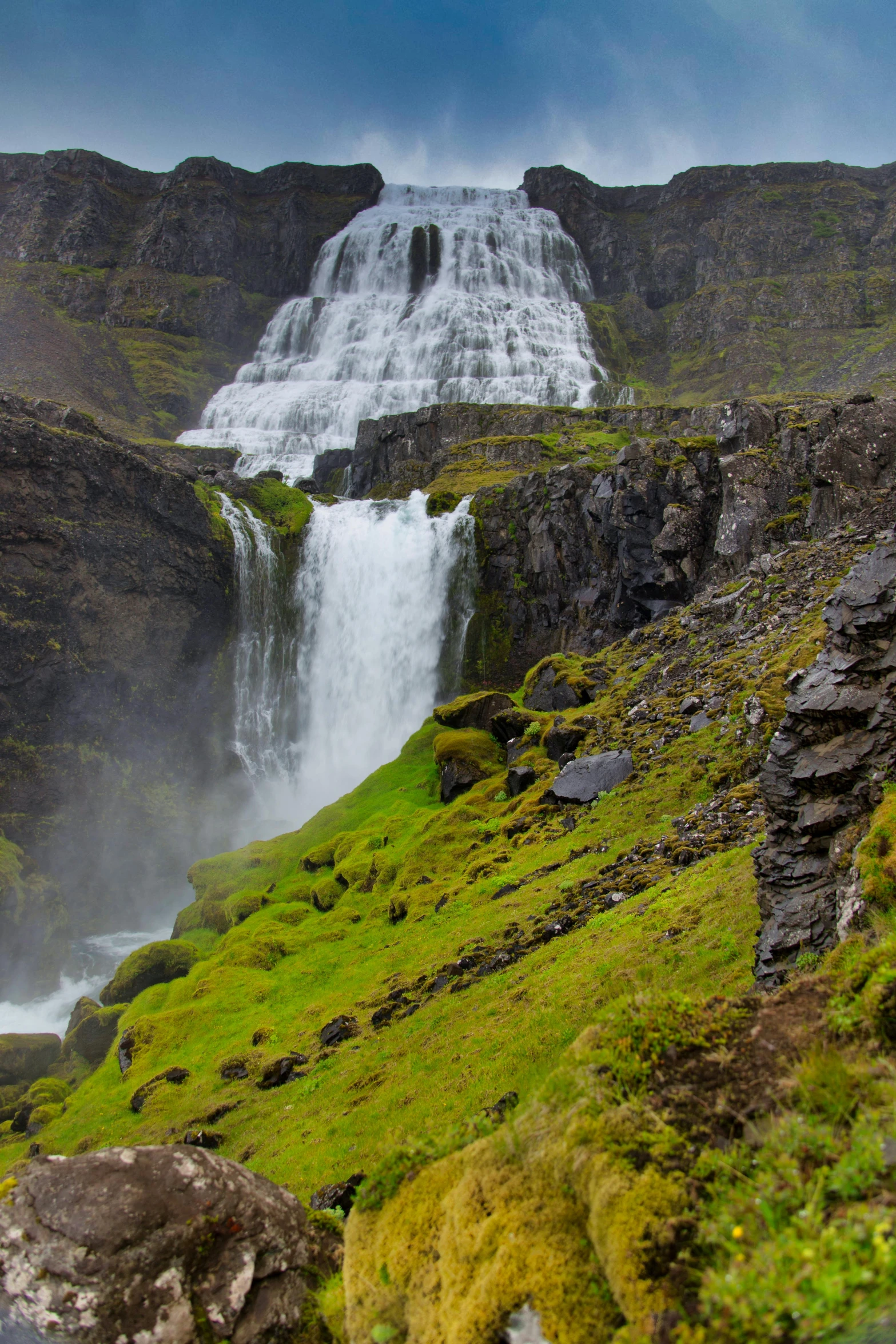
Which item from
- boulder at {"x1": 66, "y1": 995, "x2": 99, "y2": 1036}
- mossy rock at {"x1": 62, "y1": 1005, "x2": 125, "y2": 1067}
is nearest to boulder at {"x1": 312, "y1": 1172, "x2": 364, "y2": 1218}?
mossy rock at {"x1": 62, "y1": 1005, "x2": 125, "y2": 1067}

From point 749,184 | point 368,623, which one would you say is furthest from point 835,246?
point 368,623

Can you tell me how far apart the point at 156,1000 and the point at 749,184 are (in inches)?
6342

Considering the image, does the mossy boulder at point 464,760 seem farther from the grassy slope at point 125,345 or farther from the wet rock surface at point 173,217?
the wet rock surface at point 173,217

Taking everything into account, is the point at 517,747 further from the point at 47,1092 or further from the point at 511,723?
the point at 47,1092

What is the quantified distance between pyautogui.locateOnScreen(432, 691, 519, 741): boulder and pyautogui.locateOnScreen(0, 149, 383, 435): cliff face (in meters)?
75.6

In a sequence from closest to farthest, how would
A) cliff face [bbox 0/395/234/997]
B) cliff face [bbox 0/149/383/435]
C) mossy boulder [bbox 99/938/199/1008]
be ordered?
1. mossy boulder [bbox 99/938/199/1008]
2. cliff face [bbox 0/395/234/997]
3. cliff face [bbox 0/149/383/435]

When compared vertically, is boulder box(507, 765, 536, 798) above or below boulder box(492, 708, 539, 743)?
below

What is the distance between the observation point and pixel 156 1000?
20734 mm

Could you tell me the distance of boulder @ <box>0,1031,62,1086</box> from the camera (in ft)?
67.2

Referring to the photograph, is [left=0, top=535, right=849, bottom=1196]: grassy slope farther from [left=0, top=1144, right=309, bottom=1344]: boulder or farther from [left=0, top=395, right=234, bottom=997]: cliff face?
[left=0, top=395, right=234, bottom=997]: cliff face

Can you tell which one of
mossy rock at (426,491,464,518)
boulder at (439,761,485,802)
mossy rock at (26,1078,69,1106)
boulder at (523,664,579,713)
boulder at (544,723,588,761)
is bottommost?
mossy rock at (26,1078,69,1106)

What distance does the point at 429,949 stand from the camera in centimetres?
1595

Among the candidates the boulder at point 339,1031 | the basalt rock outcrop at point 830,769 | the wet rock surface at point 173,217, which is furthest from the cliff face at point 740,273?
the boulder at point 339,1031

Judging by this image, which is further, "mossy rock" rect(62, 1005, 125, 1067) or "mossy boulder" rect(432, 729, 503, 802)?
"mossy boulder" rect(432, 729, 503, 802)
